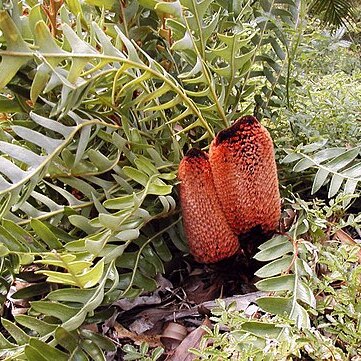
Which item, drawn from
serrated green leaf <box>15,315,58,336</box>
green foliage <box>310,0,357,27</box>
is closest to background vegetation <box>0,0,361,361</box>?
serrated green leaf <box>15,315,58,336</box>

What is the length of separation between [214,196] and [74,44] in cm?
30

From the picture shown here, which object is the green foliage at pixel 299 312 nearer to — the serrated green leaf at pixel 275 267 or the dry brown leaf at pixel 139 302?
the serrated green leaf at pixel 275 267

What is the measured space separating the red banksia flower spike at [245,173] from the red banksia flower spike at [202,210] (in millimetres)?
13

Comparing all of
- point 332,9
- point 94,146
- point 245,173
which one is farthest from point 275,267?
point 332,9

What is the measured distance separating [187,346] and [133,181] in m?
0.27

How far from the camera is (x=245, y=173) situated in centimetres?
82

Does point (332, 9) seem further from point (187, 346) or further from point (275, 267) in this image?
point (187, 346)

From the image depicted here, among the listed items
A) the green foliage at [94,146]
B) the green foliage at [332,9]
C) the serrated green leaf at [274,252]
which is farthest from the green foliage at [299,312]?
the green foliage at [332,9]

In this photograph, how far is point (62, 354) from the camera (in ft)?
2.32

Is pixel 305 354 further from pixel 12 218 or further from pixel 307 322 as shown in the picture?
pixel 12 218

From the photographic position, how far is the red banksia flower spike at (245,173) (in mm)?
818

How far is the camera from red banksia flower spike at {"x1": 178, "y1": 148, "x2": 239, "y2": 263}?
0.83 meters

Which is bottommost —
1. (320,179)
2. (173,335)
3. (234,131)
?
(173,335)

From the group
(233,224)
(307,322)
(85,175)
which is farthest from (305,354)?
(85,175)
